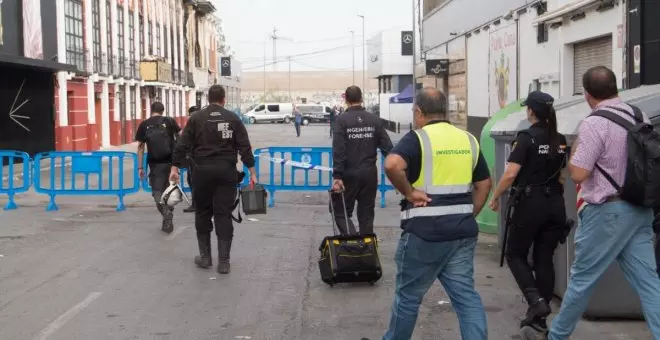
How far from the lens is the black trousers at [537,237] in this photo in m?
6.20

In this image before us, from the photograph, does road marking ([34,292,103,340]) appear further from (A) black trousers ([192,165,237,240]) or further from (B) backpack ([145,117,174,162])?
(B) backpack ([145,117,174,162])

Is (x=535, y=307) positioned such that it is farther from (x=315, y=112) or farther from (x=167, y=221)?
(x=315, y=112)

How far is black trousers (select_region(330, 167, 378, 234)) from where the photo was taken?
846cm

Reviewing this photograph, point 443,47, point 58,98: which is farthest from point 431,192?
point 443,47

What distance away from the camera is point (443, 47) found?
36875 millimetres

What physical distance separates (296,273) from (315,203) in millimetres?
6355

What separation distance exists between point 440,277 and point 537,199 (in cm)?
135

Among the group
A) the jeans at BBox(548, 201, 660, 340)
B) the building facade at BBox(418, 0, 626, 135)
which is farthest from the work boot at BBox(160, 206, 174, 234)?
the building facade at BBox(418, 0, 626, 135)

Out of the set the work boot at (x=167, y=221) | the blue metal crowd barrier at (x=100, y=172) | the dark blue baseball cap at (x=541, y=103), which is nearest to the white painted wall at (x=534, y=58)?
the blue metal crowd barrier at (x=100, y=172)

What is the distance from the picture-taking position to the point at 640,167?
16.8 feet

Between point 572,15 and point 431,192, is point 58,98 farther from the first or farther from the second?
point 431,192

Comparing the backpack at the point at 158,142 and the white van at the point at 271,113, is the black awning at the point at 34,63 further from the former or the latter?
the white van at the point at 271,113

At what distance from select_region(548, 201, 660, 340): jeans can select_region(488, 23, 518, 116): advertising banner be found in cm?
1758

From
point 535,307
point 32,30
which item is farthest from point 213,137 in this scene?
point 32,30
